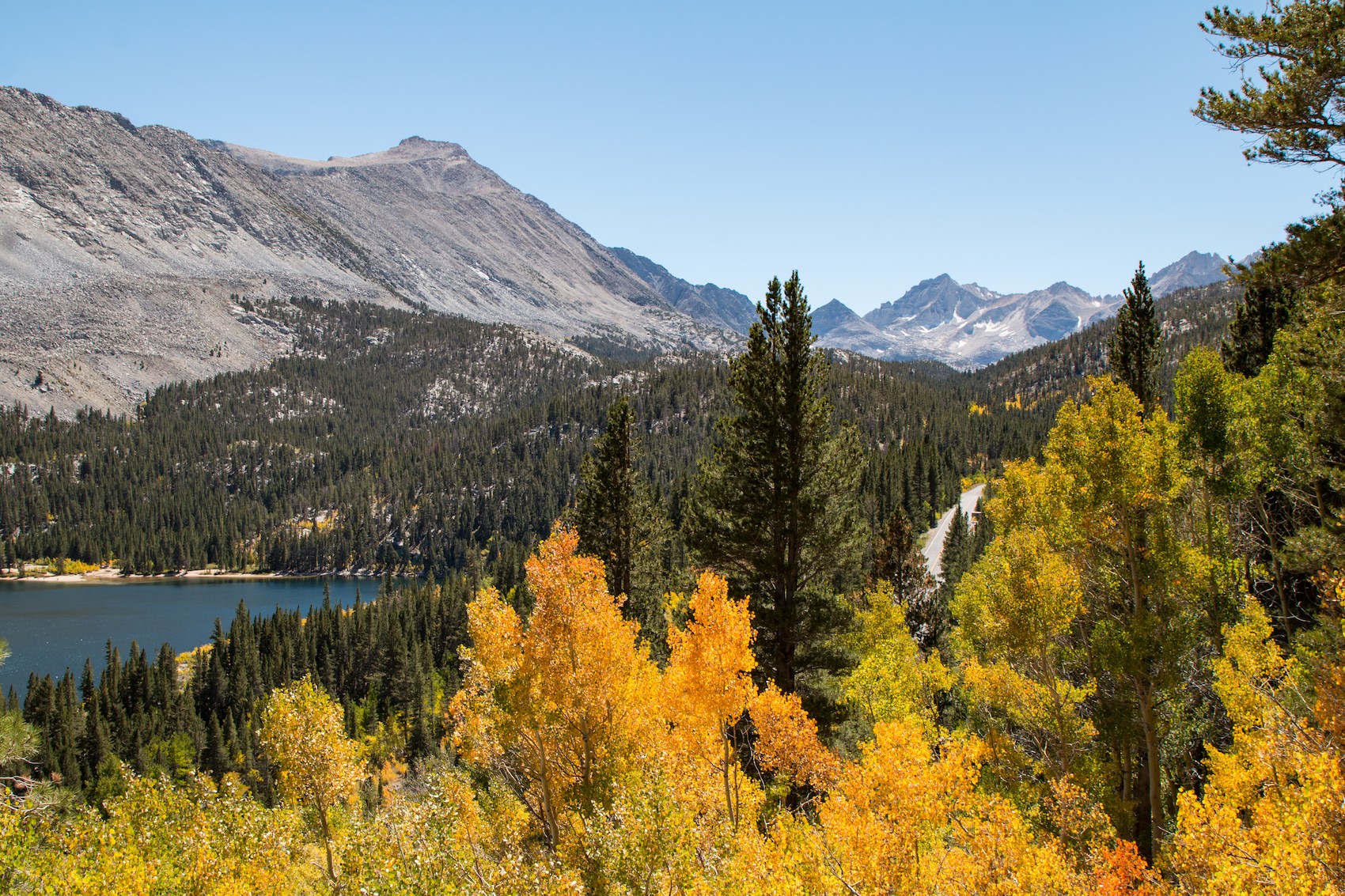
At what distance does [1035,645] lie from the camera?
18.1 metres

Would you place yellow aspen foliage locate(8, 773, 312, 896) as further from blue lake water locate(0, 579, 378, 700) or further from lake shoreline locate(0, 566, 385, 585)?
lake shoreline locate(0, 566, 385, 585)

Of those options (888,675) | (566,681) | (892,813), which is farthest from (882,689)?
(566,681)

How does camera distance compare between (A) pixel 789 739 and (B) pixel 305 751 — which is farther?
(B) pixel 305 751

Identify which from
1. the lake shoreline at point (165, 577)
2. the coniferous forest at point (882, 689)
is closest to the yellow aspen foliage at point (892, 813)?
the coniferous forest at point (882, 689)

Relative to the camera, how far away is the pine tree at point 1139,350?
2630cm

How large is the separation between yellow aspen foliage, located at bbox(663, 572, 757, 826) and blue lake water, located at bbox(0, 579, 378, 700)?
345 ft

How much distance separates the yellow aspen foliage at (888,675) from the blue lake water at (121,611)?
338ft

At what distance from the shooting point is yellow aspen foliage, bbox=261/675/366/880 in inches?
771

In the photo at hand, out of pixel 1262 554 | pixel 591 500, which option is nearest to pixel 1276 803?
pixel 1262 554

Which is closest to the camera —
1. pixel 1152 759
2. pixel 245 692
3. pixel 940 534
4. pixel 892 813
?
pixel 892 813

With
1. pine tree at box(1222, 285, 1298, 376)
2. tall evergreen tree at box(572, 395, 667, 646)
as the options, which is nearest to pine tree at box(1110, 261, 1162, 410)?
pine tree at box(1222, 285, 1298, 376)

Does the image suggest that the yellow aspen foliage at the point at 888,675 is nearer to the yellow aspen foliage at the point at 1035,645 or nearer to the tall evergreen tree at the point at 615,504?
the yellow aspen foliage at the point at 1035,645

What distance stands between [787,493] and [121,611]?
490 feet

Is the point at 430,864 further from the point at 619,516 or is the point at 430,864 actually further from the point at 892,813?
the point at 619,516
